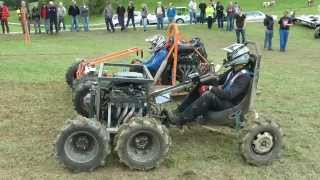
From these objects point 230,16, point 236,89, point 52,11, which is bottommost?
point 236,89

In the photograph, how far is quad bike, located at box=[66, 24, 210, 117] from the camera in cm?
998

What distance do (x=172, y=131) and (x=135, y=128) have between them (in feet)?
6.44

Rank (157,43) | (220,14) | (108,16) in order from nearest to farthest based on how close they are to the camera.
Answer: (157,43), (108,16), (220,14)

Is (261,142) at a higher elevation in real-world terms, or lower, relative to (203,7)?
lower

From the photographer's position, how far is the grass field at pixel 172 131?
7.38 m

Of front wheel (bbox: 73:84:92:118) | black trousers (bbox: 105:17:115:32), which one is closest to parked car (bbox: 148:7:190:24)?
black trousers (bbox: 105:17:115:32)

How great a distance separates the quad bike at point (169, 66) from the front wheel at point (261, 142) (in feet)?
9.73

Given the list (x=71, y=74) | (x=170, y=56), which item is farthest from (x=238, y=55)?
(x=71, y=74)

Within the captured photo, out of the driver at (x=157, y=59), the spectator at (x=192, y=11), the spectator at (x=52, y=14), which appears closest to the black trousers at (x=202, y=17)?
the spectator at (x=192, y=11)

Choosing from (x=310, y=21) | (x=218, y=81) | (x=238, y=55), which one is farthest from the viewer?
(x=310, y=21)

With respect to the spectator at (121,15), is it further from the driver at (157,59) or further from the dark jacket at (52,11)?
the driver at (157,59)

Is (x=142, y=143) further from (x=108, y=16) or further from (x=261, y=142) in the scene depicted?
(x=108, y=16)

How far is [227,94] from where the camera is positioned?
7.96 metres

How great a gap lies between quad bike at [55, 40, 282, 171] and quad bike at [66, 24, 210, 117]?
1.77m
